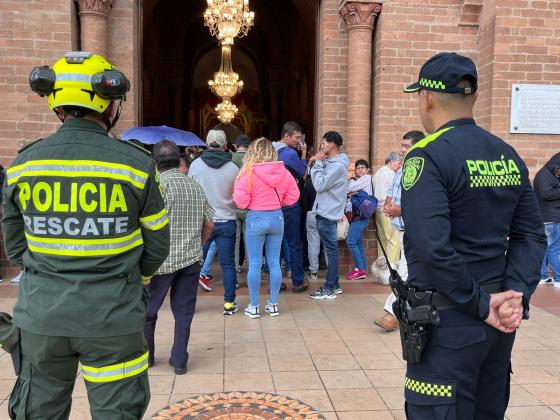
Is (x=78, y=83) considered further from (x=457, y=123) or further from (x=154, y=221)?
(x=457, y=123)

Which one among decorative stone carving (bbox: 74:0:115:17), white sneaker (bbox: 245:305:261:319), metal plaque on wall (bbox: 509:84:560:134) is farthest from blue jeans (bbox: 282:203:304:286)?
decorative stone carving (bbox: 74:0:115:17)

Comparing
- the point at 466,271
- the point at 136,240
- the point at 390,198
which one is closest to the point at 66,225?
the point at 136,240

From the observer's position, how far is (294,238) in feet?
23.1

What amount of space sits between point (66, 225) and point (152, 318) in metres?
2.32

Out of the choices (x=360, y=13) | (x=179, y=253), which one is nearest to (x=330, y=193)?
(x=179, y=253)

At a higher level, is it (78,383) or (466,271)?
(466,271)

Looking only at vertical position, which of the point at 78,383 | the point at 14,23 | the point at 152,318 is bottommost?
the point at 78,383

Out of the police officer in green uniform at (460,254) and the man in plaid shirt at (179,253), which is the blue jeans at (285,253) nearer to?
the man in plaid shirt at (179,253)

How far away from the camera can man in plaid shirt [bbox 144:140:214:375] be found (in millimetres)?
4371

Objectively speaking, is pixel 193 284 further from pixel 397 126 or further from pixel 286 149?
pixel 397 126

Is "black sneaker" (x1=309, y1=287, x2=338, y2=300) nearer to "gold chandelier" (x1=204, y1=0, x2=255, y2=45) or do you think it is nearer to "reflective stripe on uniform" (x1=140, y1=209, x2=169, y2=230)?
"reflective stripe on uniform" (x1=140, y1=209, x2=169, y2=230)

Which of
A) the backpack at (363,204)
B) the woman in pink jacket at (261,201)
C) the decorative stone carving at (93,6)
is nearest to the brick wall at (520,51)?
the backpack at (363,204)

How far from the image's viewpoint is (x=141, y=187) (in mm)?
2314

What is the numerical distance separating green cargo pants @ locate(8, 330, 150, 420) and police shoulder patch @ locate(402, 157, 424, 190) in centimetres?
128
